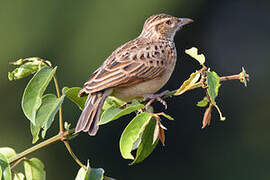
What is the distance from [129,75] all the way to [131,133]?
1648 millimetres

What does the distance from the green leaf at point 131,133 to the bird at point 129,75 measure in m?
0.72

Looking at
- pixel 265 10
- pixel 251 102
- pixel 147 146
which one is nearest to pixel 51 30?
pixel 251 102

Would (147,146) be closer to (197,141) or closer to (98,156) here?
(98,156)

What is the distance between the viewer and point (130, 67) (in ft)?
16.8

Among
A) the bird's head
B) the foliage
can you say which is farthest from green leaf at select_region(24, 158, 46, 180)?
the bird's head

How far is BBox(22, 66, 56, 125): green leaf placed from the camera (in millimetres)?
3604

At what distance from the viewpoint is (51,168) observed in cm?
1770

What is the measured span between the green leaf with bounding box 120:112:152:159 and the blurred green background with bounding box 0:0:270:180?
1160 cm

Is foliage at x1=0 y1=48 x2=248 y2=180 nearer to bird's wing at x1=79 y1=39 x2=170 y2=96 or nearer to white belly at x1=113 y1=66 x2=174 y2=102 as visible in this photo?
bird's wing at x1=79 y1=39 x2=170 y2=96

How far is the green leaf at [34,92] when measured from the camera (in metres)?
3.60

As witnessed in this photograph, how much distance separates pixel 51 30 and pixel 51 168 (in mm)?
3644

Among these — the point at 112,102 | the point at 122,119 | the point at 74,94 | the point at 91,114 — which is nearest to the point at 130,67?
the point at 112,102

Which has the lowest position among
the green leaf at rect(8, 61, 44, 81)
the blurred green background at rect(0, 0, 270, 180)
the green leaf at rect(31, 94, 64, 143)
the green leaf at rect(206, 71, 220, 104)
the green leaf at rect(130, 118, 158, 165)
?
the blurred green background at rect(0, 0, 270, 180)

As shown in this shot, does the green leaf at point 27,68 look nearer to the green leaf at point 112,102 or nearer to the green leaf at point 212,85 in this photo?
the green leaf at point 112,102
